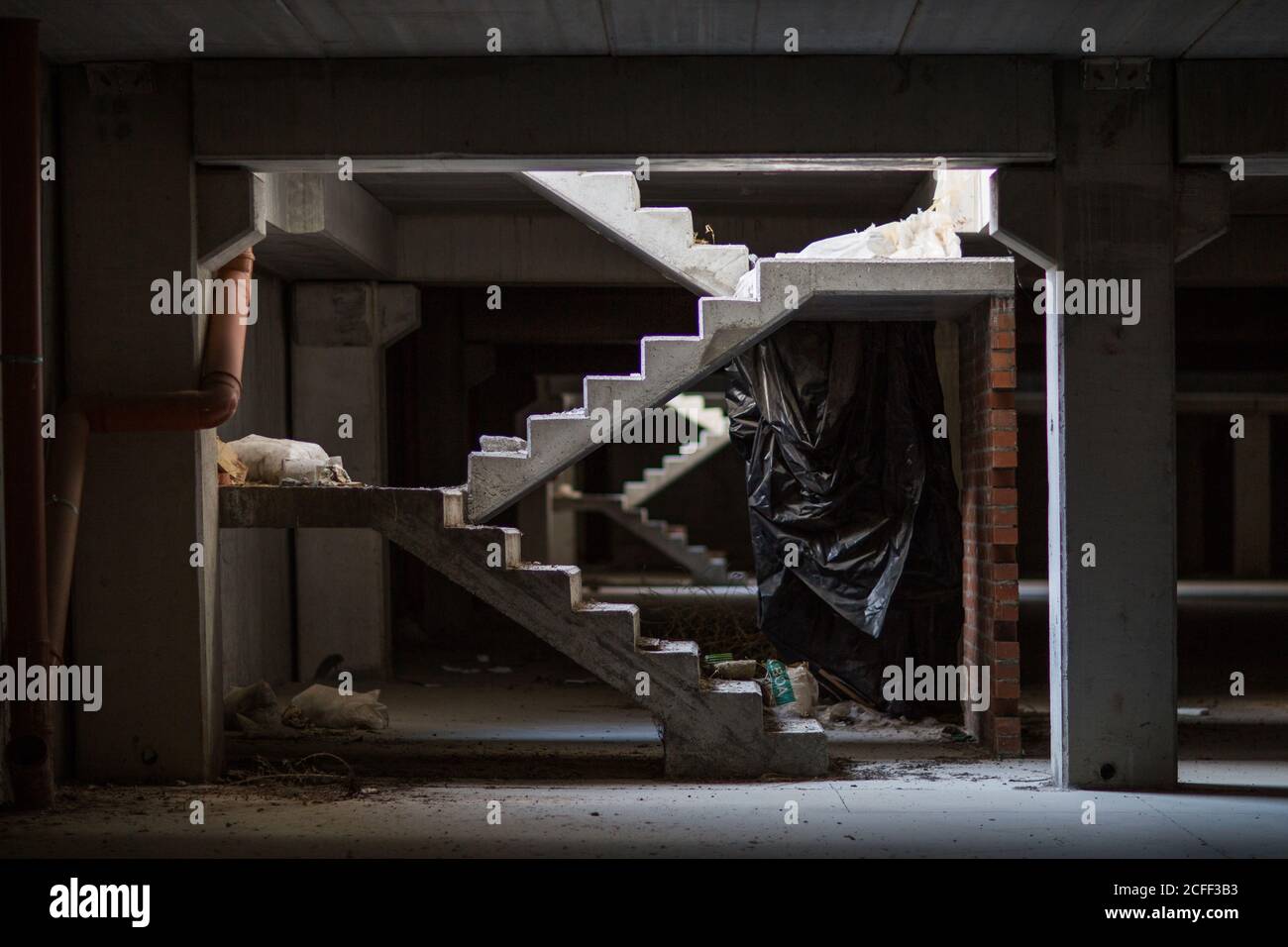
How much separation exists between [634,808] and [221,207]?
3.59 meters

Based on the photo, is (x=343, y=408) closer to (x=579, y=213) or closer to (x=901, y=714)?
(x=579, y=213)

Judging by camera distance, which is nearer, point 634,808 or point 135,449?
point 634,808

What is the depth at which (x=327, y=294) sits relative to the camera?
34.9 ft

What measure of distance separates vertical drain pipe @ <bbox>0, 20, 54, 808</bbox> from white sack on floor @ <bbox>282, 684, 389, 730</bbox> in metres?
2.83

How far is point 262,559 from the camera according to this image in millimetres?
10180

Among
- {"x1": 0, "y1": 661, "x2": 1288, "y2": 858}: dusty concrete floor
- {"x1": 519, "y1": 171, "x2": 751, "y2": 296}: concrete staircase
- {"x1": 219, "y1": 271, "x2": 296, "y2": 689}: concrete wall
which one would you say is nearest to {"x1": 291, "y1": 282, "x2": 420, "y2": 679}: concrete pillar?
{"x1": 219, "y1": 271, "x2": 296, "y2": 689}: concrete wall

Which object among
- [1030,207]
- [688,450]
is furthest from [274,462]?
[688,450]

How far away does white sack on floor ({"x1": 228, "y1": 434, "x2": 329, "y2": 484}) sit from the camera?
721 cm

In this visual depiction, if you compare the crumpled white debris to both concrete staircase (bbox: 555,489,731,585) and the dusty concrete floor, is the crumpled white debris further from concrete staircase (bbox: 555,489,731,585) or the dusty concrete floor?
concrete staircase (bbox: 555,489,731,585)

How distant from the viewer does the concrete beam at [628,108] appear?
612 centimetres

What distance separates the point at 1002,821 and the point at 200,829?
3.41m

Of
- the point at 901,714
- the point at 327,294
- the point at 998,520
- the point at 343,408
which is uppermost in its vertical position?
the point at 327,294

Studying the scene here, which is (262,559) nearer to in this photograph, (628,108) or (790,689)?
(790,689)
